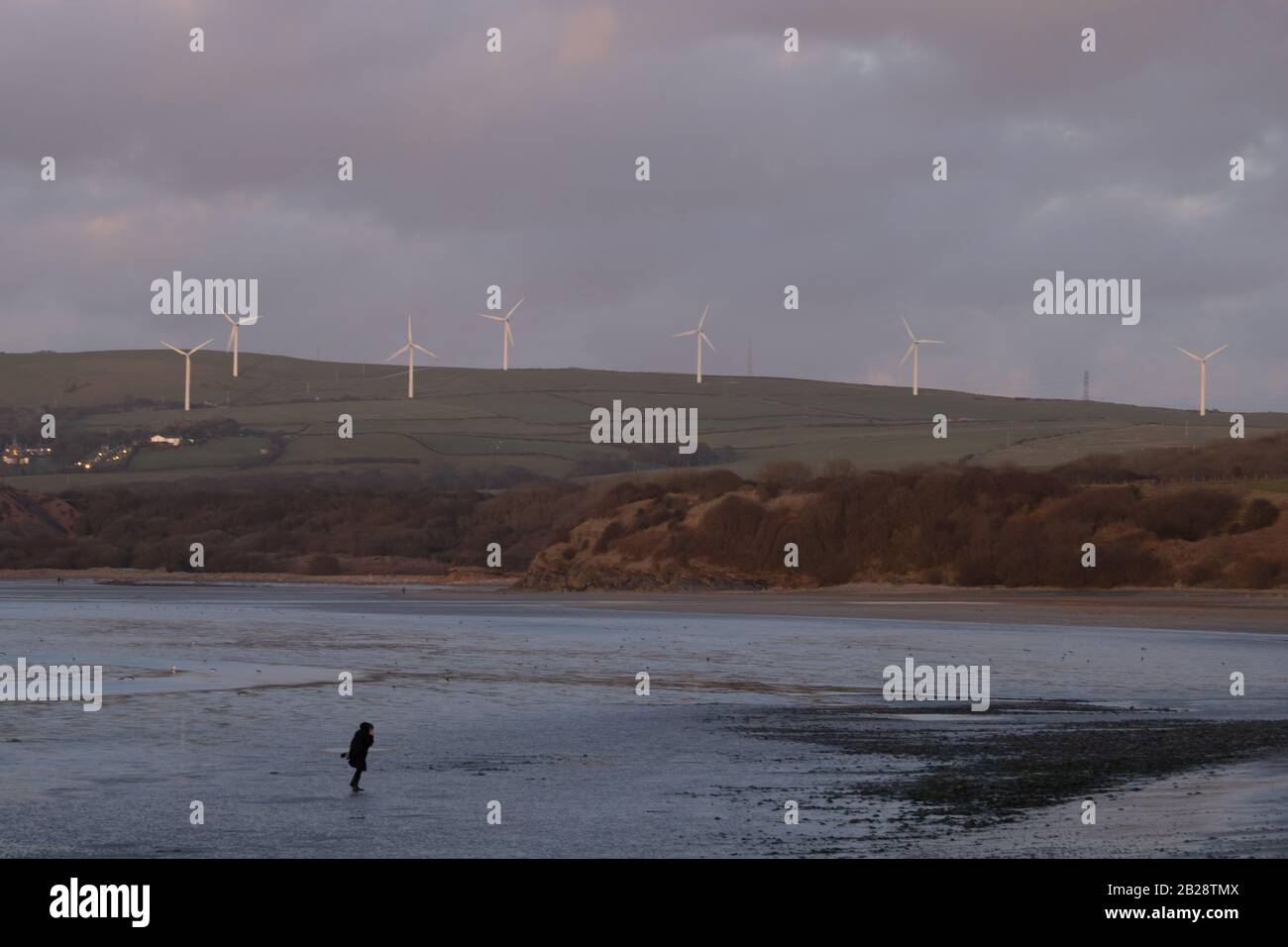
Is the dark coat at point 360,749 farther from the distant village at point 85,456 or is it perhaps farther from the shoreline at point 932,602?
the distant village at point 85,456

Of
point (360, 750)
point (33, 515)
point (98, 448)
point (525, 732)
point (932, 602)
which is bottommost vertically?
point (525, 732)

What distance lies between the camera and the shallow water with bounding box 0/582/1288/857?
1761 centimetres

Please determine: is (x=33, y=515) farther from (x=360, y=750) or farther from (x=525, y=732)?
(x=360, y=750)

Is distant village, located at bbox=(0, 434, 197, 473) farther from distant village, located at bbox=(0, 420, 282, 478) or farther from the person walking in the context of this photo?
the person walking

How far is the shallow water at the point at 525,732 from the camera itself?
17609 millimetres

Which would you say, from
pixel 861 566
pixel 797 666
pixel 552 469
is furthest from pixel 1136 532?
pixel 552 469

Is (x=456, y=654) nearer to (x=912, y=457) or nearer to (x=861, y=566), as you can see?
(x=861, y=566)

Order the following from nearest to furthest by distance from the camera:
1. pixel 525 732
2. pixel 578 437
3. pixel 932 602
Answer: pixel 525 732 < pixel 932 602 < pixel 578 437

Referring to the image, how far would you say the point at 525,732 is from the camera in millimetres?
27344

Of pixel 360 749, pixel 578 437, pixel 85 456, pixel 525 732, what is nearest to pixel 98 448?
pixel 85 456

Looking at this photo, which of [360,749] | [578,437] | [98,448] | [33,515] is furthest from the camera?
[578,437]

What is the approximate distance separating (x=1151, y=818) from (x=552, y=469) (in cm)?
14513
